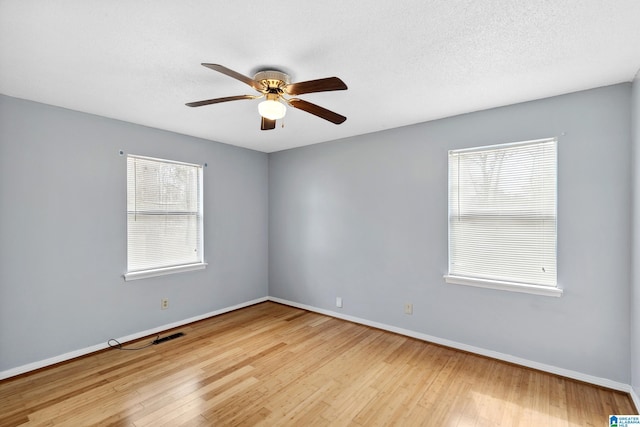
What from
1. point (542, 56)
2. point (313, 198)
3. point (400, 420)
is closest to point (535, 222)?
point (542, 56)

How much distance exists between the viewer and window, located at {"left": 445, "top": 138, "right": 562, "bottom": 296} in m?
2.61

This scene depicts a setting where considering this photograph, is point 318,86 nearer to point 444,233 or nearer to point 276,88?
point 276,88

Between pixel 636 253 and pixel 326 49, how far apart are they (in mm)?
2615

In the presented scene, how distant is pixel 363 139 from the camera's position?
3781 mm

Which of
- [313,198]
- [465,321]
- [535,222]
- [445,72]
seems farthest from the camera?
[313,198]

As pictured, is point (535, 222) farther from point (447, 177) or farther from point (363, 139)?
point (363, 139)

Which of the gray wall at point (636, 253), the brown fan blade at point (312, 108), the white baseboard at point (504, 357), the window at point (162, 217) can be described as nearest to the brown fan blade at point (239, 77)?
the brown fan blade at point (312, 108)

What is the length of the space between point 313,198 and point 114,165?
2394 millimetres

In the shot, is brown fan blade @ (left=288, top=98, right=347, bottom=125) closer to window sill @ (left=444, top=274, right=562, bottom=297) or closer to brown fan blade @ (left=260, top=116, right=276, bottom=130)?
brown fan blade @ (left=260, top=116, right=276, bottom=130)

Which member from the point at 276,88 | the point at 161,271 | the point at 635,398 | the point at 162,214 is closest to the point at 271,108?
the point at 276,88

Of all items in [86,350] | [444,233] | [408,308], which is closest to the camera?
[86,350]

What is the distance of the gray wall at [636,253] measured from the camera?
6.90ft

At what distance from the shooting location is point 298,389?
2.38 m

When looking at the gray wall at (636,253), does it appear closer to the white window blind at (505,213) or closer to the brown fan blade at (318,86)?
the white window blind at (505,213)
